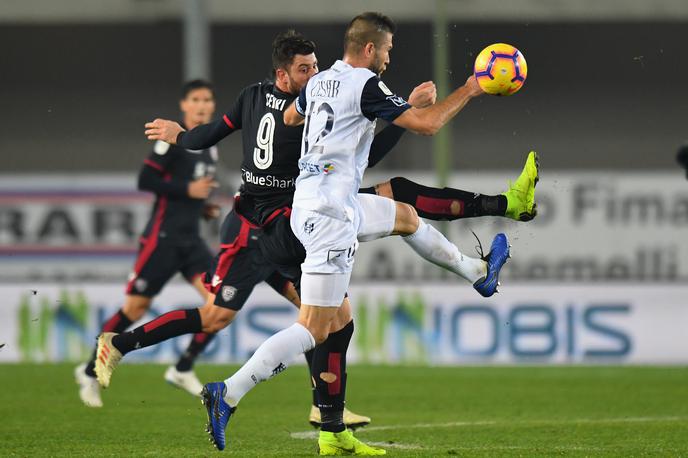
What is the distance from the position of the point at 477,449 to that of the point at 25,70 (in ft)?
49.0

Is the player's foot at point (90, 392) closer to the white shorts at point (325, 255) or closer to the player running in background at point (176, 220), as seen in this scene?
the player running in background at point (176, 220)

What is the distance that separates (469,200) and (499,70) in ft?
2.64

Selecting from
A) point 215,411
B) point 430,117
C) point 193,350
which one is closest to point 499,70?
point 430,117

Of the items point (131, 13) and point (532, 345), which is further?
point (131, 13)

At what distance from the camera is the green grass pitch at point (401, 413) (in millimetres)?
6945

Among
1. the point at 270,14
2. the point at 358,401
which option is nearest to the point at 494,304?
the point at 358,401

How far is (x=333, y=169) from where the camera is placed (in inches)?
247

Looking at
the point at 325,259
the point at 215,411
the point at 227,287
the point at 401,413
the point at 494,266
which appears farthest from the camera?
the point at 401,413

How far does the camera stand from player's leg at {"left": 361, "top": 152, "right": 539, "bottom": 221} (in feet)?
22.4

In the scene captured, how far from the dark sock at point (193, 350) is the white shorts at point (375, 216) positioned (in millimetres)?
3269

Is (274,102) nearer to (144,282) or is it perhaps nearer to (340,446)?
(340,446)

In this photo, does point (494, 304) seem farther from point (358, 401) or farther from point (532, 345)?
point (358, 401)

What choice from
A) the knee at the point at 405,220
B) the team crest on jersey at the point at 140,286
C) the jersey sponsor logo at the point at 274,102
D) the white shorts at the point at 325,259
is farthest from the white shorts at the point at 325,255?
the team crest on jersey at the point at 140,286

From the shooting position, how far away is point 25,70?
66.1 ft
